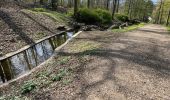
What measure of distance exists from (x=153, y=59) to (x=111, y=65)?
218cm

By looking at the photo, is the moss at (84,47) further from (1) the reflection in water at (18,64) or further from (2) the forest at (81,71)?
(1) the reflection in water at (18,64)

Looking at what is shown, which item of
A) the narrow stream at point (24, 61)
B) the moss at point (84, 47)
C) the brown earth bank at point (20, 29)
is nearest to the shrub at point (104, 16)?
the brown earth bank at point (20, 29)

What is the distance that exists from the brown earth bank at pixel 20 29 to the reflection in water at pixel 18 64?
2.44ft

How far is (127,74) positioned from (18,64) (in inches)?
226

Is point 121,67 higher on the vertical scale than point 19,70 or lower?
higher

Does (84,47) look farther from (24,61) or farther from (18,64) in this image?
(18,64)

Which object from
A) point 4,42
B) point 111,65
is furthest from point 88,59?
point 4,42

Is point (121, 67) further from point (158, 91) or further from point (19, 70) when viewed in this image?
point (19, 70)

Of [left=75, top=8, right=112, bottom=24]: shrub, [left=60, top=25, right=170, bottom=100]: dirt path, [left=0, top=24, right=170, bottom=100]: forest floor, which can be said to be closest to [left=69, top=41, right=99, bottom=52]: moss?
[left=60, top=25, right=170, bottom=100]: dirt path

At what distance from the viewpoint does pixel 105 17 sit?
33.8 metres

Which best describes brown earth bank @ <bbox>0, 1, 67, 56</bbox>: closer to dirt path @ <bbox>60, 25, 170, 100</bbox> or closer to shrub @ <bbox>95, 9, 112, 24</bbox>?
dirt path @ <bbox>60, 25, 170, 100</bbox>

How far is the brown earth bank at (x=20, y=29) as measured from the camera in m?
14.1

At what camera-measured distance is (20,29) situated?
17.0 meters

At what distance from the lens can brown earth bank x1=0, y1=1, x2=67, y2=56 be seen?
46.1 ft
